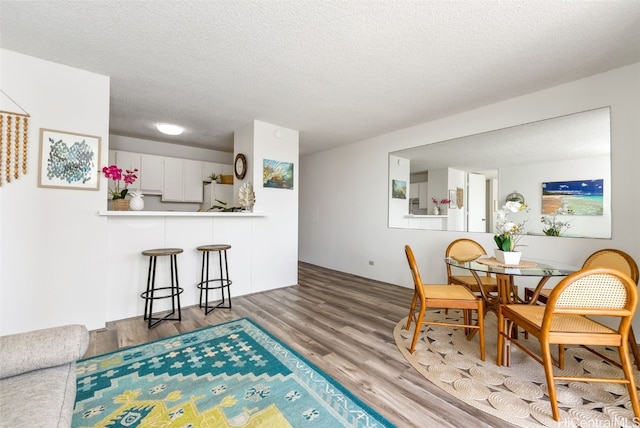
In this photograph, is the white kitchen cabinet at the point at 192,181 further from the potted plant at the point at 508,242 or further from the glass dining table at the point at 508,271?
the potted plant at the point at 508,242

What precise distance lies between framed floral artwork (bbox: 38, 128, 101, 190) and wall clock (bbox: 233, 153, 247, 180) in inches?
69.7

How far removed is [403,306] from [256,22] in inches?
130

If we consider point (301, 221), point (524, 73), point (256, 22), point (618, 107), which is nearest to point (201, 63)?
point (256, 22)

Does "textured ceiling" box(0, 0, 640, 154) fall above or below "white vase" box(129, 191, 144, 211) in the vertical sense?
above

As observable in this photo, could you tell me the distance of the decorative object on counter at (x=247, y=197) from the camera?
151 inches

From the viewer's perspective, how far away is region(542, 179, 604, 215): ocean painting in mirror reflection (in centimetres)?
261

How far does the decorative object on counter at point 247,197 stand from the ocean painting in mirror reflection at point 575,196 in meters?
3.56

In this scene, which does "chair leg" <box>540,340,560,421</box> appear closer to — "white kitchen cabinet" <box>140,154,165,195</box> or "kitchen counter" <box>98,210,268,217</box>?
"kitchen counter" <box>98,210,268,217</box>

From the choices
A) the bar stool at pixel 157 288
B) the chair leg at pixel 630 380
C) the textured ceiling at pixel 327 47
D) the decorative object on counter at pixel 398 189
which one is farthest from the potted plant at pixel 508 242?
the bar stool at pixel 157 288

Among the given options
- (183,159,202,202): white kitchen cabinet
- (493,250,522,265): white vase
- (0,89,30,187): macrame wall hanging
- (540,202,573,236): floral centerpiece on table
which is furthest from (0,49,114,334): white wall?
(540,202,573,236): floral centerpiece on table

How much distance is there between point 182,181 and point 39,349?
455 cm

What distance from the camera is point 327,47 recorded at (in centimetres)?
220

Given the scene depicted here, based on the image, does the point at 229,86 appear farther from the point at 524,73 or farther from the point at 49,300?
the point at 524,73

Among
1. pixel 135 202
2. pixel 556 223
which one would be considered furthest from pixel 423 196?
pixel 135 202
